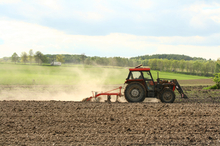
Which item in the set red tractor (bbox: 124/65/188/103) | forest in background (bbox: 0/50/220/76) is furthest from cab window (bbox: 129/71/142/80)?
forest in background (bbox: 0/50/220/76)

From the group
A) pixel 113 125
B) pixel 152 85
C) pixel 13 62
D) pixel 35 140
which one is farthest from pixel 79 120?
pixel 13 62

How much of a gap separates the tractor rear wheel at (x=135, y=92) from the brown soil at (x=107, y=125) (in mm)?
1334

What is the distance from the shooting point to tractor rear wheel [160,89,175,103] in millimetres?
12539

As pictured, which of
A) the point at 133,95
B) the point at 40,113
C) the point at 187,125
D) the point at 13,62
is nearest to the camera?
the point at 187,125

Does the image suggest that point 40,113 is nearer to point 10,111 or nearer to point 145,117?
point 10,111

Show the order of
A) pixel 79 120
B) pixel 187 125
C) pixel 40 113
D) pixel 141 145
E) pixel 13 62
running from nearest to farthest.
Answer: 1. pixel 141 145
2. pixel 187 125
3. pixel 79 120
4. pixel 40 113
5. pixel 13 62

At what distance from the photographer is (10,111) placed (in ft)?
33.8

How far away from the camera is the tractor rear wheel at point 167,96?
12.5 m

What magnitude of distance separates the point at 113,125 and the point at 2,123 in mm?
4709

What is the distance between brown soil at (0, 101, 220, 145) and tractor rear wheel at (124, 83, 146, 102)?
1334mm

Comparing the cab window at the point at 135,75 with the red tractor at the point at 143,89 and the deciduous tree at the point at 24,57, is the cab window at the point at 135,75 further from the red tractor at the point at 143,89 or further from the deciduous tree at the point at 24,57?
the deciduous tree at the point at 24,57

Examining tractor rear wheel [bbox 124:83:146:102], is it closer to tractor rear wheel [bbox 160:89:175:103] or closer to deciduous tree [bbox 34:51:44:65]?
tractor rear wheel [bbox 160:89:175:103]

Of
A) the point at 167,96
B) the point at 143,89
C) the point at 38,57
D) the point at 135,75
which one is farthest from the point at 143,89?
the point at 38,57

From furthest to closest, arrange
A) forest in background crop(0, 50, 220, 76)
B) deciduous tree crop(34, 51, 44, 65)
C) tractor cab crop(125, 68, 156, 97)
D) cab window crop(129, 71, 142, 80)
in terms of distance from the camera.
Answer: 1. forest in background crop(0, 50, 220, 76)
2. deciduous tree crop(34, 51, 44, 65)
3. cab window crop(129, 71, 142, 80)
4. tractor cab crop(125, 68, 156, 97)
